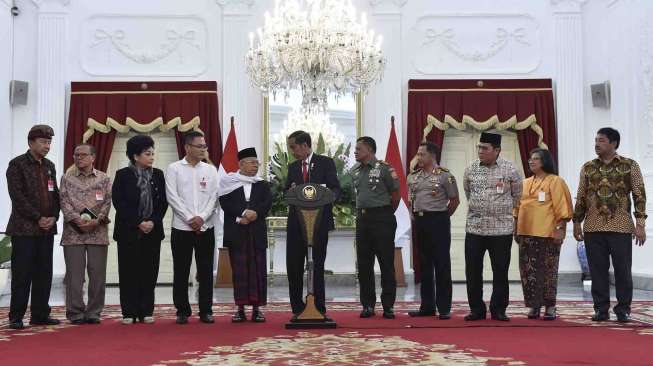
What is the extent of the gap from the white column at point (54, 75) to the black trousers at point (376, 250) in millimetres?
5525

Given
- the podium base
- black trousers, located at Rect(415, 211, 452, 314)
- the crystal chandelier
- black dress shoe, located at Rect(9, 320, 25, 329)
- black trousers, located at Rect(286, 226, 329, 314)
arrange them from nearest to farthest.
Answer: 1. the podium base
2. black dress shoe, located at Rect(9, 320, 25, 329)
3. black trousers, located at Rect(286, 226, 329, 314)
4. black trousers, located at Rect(415, 211, 452, 314)
5. the crystal chandelier

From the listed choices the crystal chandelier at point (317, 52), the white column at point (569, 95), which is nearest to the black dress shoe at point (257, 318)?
the crystal chandelier at point (317, 52)

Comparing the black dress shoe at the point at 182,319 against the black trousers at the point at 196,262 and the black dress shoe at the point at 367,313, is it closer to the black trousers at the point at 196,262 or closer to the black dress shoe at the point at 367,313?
the black trousers at the point at 196,262

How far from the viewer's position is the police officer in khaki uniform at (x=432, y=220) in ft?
18.6

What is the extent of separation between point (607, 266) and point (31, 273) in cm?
378

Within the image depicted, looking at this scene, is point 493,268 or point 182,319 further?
point 493,268

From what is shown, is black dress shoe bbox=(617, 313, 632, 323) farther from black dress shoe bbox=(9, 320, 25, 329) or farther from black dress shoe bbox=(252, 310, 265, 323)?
black dress shoe bbox=(9, 320, 25, 329)

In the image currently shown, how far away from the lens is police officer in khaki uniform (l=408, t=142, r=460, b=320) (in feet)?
18.6

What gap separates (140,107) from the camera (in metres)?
10.2

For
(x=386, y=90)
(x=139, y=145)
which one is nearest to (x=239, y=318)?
(x=139, y=145)

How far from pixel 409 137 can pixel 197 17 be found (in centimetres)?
308

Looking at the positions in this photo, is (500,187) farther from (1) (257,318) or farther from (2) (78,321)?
(2) (78,321)

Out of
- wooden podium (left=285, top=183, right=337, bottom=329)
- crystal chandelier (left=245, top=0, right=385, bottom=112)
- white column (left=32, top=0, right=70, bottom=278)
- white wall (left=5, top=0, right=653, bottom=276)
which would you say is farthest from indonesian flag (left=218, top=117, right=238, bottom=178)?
wooden podium (left=285, top=183, right=337, bottom=329)

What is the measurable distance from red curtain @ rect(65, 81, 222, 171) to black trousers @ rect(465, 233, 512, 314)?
5.19 metres
